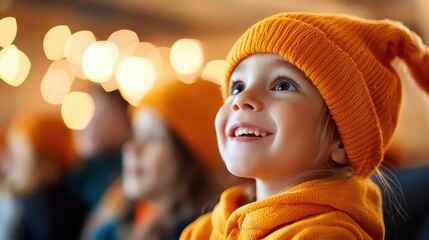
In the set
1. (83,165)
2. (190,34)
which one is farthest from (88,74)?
(83,165)

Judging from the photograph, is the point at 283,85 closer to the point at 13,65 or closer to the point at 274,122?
the point at 274,122

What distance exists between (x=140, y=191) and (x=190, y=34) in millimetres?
2704

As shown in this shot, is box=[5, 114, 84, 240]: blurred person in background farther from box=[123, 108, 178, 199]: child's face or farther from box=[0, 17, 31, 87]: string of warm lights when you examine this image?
box=[0, 17, 31, 87]: string of warm lights

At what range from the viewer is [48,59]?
3.89m

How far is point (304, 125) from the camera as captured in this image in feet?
2.61

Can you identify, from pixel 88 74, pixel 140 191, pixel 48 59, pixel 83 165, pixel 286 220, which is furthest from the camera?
pixel 48 59

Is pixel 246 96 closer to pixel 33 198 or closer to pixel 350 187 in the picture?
pixel 350 187

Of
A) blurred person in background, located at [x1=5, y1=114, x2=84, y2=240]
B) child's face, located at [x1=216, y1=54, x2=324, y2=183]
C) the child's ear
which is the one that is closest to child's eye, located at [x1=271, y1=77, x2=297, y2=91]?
child's face, located at [x1=216, y1=54, x2=324, y2=183]

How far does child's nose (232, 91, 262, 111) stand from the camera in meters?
0.80

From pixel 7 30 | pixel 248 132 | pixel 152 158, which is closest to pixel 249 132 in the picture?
pixel 248 132

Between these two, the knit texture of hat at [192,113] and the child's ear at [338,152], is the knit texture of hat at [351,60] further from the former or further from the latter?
the knit texture of hat at [192,113]

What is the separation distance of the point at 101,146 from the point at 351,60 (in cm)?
151

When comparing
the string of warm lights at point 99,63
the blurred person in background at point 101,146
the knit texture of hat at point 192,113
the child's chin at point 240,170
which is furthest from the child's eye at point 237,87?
the string of warm lights at point 99,63

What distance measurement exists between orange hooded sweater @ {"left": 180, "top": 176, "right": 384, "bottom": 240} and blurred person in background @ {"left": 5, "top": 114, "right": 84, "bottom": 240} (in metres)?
1.57
